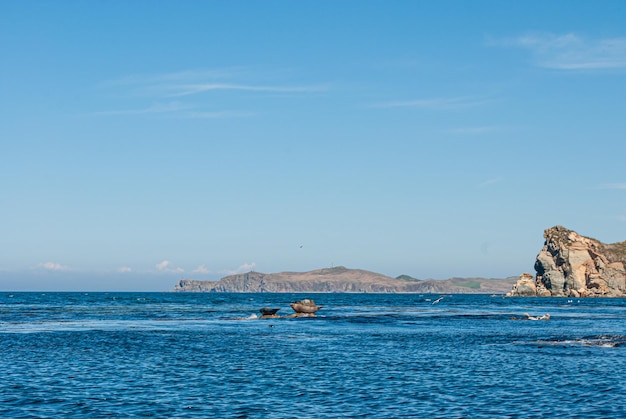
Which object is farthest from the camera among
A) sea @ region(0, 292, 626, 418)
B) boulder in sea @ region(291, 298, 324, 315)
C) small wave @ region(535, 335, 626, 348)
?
boulder in sea @ region(291, 298, 324, 315)

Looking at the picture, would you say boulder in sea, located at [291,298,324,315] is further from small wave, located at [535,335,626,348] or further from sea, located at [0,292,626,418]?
small wave, located at [535,335,626,348]

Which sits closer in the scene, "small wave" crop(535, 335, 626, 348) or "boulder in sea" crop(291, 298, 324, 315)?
"small wave" crop(535, 335, 626, 348)

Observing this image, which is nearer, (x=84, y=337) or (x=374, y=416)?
(x=374, y=416)

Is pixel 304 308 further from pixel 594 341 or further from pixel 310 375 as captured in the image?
pixel 310 375

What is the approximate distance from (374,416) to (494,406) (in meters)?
6.24

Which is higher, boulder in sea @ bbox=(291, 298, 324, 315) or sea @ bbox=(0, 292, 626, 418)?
boulder in sea @ bbox=(291, 298, 324, 315)

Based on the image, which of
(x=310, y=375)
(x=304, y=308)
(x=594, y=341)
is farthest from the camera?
(x=304, y=308)

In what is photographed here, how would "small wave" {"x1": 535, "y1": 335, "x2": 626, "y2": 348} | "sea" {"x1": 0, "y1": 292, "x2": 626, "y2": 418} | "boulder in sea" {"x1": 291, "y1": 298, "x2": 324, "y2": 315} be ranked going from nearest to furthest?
"sea" {"x1": 0, "y1": 292, "x2": 626, "y2": 418} < "small wave" {"x1": 535, "y1": 335, "x2": 626, "y2": 348} < "boulder in sea" {"x1": 291, "y1": 298, "x2": 324, "y2": 315}

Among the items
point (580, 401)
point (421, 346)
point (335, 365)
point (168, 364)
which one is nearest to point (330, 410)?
point (580, 401)

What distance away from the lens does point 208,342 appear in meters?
65.1

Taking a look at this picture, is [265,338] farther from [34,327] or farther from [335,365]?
[34,327]

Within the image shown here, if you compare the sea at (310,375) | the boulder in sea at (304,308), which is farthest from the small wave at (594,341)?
the boulder in sea at (304,308)

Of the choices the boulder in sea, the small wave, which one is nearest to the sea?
the small wave

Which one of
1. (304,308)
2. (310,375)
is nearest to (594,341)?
(310,375)
